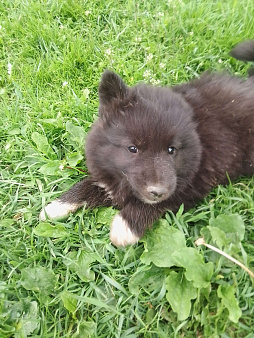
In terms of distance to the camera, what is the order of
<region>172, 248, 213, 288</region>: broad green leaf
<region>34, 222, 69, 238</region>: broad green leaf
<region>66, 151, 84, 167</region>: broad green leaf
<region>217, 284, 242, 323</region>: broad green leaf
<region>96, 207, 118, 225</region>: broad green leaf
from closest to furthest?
<region>217, 284, 242, 323</region>: broad green leaf → <region>172, 248, 213, 288</region>: broad green leaf → <region>34, 222, 69, 238</region>: broad green leaf → <region>96, 207, 118, 225</region>: broad green leaf → <region>66, 151, 84, 167</region>: broad green leaf

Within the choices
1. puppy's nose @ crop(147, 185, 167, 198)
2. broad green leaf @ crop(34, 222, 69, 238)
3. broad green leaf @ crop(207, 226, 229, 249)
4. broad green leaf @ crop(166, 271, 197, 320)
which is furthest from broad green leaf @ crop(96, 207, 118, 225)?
broad green leaf @ crop(207, 226, 229, 249)

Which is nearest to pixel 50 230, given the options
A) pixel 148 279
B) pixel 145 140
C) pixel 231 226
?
pixel 148 279

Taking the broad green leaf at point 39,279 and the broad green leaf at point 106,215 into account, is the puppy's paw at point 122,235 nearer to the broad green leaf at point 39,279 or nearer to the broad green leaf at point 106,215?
the broad green leaf at point 106,215

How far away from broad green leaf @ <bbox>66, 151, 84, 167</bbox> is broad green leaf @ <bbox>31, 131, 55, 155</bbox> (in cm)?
25

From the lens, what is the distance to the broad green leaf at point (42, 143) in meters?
3.43

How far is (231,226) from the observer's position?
263 centimetres

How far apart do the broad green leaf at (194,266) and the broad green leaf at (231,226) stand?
0.21 meters

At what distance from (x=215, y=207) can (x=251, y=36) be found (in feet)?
7.66

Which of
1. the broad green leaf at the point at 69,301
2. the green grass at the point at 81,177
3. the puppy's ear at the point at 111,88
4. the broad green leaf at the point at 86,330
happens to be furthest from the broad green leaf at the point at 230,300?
the puppy's ear at the point at 111,88

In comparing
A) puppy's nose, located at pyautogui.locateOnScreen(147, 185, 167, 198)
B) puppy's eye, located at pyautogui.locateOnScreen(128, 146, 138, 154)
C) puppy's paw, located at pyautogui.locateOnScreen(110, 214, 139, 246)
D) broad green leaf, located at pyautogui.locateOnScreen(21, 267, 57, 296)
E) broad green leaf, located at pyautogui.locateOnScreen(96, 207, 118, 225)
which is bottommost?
broad green leaf, located at pyautogui.locateOnScreen(21, 267, 57, 296)

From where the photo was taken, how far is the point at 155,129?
2471 mm

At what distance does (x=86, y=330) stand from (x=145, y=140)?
4.79 ft

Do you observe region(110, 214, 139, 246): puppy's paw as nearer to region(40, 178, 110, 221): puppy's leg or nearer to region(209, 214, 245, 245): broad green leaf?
region(40, 178, 110, 221): puppy's leg

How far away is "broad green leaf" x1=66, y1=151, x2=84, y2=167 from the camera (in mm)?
3271
